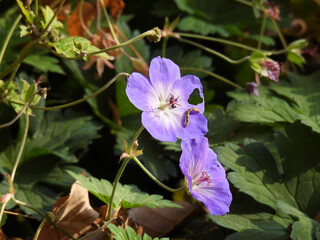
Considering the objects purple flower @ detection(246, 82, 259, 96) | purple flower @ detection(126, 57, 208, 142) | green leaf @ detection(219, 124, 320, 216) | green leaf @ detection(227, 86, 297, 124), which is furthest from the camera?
purple flower @ detection(246, 82, 259, 96)

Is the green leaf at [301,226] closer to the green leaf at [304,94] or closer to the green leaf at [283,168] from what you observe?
the green leaf at [283,168]

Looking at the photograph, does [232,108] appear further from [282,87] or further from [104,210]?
[104,210]

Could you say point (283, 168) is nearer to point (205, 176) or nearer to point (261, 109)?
point (261, 109)

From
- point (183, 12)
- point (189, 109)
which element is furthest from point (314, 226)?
point (183, 12)

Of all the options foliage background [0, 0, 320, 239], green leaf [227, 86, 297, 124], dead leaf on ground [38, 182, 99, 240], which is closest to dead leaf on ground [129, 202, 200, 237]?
foliage background [0, 0, 320, 239]

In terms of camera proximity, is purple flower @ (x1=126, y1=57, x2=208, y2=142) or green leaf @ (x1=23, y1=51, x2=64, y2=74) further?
green leaf @ (x1=23, y1=51, x2=64, y2=74)

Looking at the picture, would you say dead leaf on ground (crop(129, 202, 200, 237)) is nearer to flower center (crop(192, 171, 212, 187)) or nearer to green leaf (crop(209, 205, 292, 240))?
green leaf (crop(209, 205, 292, 240))
